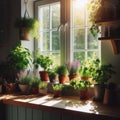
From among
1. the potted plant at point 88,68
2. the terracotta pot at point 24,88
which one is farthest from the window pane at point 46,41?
the potted plant at point 88,68

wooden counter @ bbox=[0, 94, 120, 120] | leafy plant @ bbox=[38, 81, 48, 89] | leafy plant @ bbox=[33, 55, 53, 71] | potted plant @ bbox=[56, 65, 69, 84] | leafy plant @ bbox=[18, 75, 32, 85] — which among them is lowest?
wooden counter @ bbox=[0, 94, 120, 120]

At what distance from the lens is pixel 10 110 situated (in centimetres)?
279

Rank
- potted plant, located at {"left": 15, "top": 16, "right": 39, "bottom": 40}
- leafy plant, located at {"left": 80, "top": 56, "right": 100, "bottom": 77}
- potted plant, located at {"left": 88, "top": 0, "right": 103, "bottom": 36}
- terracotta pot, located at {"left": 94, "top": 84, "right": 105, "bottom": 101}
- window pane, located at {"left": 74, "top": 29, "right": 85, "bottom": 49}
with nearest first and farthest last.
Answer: potted plant, located at {"left": 88, "top": 0, "right": 103, "bottom": 36} → terracotta pot, located at {"left": 94, "top": 84, "right": 105, "bottom": 101} → leafy plant, located at {"left": 80, "top": 56, "right": 100, "bottom": 77} → window pane, located at {"left": 74, "top": 29, "right": 85, "bottom": 49} → potted plant, located at {"left": 15, "top": 16, "right": 39, "bottom": 40}

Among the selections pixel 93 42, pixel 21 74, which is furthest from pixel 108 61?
pixel 21 74

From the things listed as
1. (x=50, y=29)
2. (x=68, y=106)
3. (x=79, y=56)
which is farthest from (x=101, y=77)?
(x=50, y=29)

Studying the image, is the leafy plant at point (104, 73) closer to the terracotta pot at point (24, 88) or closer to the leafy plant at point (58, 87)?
the leafy plant at point (58, 87)

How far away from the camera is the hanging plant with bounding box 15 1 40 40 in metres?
3.15

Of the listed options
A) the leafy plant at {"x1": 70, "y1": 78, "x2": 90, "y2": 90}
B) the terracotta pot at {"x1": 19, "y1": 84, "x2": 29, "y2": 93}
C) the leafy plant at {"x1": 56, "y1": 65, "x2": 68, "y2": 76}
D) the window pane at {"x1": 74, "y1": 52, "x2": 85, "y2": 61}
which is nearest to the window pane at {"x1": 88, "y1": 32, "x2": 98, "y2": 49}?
the window pane at {"x1": 74, "y1": 52, "x2": 85, "y2": 61}

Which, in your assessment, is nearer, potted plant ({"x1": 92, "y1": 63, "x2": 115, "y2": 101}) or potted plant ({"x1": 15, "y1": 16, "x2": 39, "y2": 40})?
potted plant ({"x1": 92, "y1": 63, "x2": 115, "y2": 101})

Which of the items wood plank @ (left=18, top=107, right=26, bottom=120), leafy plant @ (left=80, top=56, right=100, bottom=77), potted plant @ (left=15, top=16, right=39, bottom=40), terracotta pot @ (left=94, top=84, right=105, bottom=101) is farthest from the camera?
potted plant @ (left=15, top=16, right=39, bottom=40)

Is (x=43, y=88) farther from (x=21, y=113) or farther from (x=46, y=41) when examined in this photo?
(x=46, y=41)

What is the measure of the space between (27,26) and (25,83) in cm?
73

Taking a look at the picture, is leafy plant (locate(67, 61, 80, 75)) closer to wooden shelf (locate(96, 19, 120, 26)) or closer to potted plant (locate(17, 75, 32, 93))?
potted plant (locate(17, 75, 32, 93))

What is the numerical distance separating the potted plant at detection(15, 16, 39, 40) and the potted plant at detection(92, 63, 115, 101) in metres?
1.13
